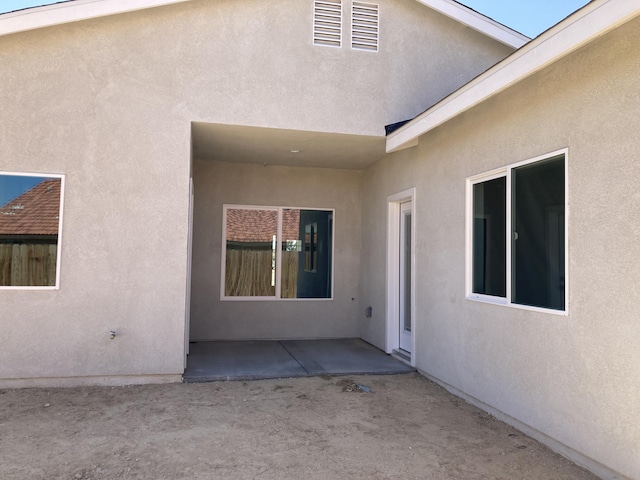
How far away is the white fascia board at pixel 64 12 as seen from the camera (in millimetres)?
5906

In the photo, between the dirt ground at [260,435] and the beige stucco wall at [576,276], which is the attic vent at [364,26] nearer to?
the beige stucco wall at [576,276]

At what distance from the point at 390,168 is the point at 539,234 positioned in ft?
12.7

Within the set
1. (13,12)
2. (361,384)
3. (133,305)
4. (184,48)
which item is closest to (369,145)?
(184,48)

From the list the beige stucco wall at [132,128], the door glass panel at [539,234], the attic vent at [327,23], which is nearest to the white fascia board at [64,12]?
the beige stucco wall at [132,128]

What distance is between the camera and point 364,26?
7371 mm

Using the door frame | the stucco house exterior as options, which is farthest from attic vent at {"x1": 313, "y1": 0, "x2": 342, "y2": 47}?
the door frame

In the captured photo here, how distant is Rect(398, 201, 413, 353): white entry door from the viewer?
8.02 meters

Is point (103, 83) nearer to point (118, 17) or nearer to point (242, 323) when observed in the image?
point (118, 17)

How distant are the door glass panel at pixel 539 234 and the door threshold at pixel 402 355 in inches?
112

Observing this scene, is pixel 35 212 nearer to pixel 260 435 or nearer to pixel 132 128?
pixel 132 128

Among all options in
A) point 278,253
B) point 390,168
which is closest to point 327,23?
point 390,168

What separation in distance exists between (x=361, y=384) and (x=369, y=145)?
3585 mm

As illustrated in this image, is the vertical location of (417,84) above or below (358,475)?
above

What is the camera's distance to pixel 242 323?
9.50m
